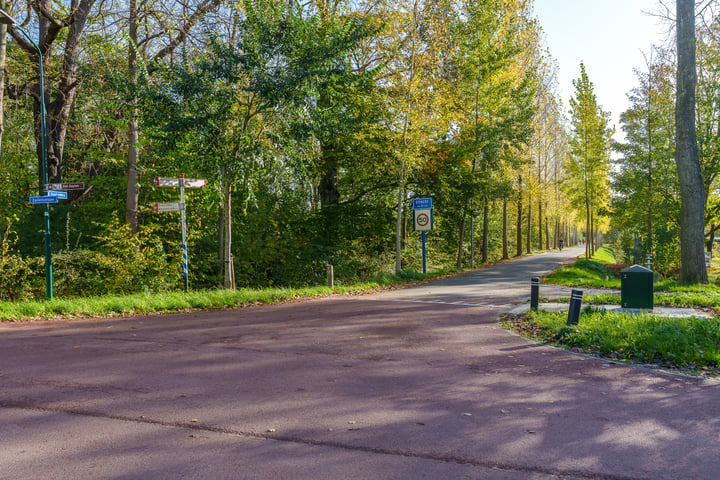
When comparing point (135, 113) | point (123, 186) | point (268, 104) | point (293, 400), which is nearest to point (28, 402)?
point (293, 400)

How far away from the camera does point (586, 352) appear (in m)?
7.59

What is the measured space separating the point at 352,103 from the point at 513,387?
16.9 m

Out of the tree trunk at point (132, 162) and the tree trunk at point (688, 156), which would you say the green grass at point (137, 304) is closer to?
the tree trunk at point (132, 162)

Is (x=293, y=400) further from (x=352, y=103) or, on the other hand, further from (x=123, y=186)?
(x=352, y=103)

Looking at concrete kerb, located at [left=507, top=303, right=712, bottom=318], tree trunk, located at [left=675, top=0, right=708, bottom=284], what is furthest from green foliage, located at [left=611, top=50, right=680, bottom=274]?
concrete kerb, located at [left=507, top=303, right=712, bottom=318]

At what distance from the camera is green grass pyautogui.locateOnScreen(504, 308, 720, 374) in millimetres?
6879

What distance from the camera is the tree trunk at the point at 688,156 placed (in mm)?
14352

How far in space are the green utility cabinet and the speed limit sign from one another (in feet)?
38.3

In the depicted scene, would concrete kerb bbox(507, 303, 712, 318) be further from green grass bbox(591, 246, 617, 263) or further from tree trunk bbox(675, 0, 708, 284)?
green grass bbox(591, 246, 617, 263)

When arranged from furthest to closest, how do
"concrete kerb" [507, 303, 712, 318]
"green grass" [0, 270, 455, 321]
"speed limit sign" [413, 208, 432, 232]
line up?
1. "speed limit sign" [413, 208, 432, 232]
2. "green grass" [0, 270, 455, 321]
3. "concrete kerb" [507, 303, 712, 318]

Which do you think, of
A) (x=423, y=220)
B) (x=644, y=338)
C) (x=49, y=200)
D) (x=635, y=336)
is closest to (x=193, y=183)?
(x=49, y=200)

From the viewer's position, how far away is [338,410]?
4.84m

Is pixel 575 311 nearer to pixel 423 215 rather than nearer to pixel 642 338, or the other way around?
pixel 642 338

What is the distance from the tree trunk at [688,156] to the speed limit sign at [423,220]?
9760 mm
